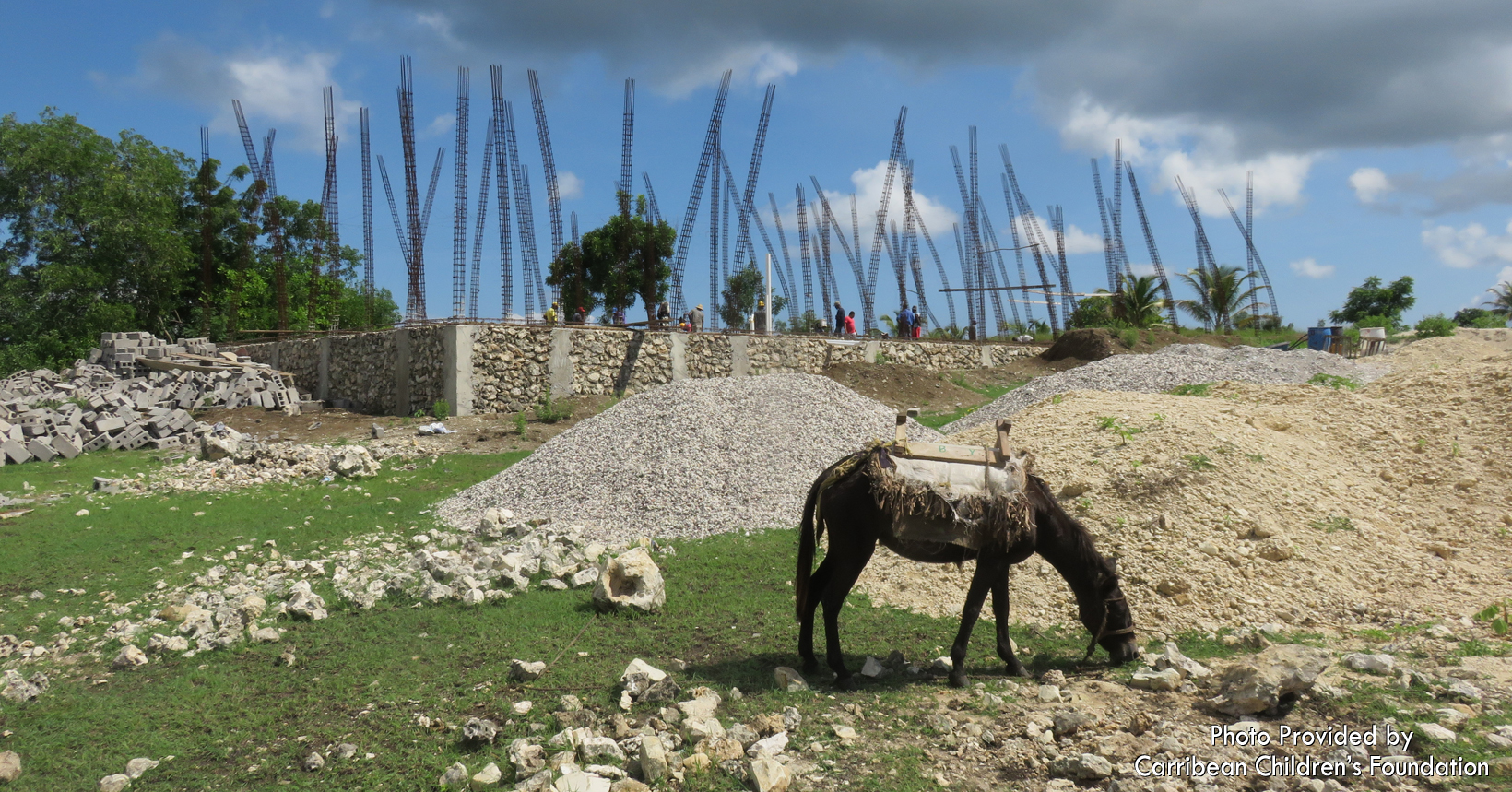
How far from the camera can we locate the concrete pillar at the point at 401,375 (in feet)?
63.0

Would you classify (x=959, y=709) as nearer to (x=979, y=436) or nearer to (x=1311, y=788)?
(x=1311, y=788)

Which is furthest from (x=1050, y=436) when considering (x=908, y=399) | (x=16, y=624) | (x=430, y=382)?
(x=430, y=382)

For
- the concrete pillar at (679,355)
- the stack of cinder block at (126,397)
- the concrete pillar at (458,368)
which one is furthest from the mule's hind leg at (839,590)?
the stack of cinder block at (126,397)

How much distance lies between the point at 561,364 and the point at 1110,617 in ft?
51.6

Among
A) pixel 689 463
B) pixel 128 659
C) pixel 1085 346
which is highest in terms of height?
pixel 1085 346

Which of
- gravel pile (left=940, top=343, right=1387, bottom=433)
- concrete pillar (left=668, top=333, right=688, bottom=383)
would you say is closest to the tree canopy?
concrete pillar (left=668, top=333, right=688, bottom=383)

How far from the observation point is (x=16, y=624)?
22.3ft

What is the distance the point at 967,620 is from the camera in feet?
16.5

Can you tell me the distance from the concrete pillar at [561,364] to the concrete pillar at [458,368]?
6.03 feet

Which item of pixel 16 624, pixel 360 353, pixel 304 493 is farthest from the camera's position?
pixel 360 353

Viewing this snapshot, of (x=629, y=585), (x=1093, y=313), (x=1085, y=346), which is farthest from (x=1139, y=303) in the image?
(x=629, y=585)

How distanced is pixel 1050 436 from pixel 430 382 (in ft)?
47.8

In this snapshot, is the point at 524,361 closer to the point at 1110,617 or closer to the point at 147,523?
the point at 147,523

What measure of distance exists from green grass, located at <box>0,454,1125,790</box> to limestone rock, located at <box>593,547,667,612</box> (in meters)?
0.13
